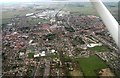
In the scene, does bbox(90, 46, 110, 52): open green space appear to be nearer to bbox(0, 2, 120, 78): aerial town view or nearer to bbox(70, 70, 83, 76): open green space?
bbox(0, 2, 120, 78): aerial town view

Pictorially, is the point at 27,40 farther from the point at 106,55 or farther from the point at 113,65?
the point at 113,65

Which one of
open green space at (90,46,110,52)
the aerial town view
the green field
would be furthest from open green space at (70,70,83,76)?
open green space at (90,46,110,52)

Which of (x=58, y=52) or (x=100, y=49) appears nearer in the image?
(x=58, y=52)

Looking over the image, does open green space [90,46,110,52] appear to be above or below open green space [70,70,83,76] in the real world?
below

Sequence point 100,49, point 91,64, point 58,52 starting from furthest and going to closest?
point 100,49 → point 58,52 → point 91,64

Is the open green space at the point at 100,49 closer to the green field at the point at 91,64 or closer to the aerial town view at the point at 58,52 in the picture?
the aerial town view at the point at 58,52

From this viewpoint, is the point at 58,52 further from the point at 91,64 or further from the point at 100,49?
the point at 91,64

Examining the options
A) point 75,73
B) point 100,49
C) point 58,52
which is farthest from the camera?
point 100,49

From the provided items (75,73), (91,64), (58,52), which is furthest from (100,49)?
(75,73)

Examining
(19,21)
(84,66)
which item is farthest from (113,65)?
(19,21)
